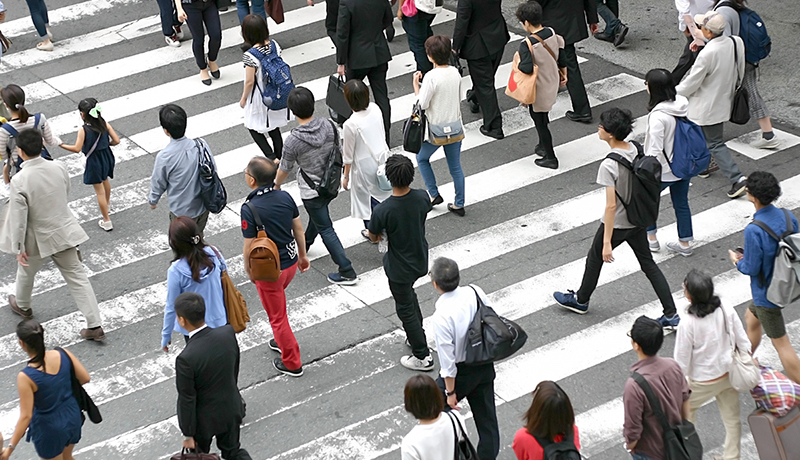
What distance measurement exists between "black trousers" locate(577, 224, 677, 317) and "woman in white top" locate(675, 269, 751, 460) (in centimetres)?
169

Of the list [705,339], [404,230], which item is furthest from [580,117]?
[705,339]

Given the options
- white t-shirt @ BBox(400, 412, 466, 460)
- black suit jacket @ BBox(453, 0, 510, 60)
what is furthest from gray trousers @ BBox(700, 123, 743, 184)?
white t-shirt @ BBox(400, 412, 466, 460)

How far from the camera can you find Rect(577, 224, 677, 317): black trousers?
7.89 m

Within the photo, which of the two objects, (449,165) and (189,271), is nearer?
(189,271)

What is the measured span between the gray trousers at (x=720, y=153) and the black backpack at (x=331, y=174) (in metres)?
4.13

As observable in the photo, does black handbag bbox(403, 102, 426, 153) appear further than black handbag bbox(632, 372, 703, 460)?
Yes

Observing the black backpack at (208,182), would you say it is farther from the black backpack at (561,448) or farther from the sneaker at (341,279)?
the black backpack at (561,448)

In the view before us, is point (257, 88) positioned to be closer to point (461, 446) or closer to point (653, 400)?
point (461, 446)

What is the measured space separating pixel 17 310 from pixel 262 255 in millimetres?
2993

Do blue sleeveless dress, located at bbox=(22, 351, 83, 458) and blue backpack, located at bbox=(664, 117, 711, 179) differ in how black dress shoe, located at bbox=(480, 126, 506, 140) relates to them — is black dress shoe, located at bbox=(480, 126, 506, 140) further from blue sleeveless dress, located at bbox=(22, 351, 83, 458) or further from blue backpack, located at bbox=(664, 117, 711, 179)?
blue sleeveless dress, located at bbox=(22, 351, 83, 458)

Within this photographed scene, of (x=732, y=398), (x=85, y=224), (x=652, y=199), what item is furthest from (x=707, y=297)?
(x=85, y=224)

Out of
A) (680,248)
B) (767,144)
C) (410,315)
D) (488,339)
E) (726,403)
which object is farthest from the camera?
(767,144)

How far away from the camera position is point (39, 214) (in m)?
7.96

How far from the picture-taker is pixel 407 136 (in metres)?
9.45
